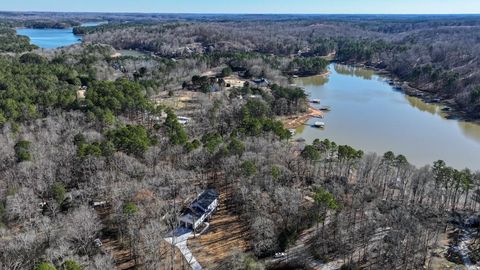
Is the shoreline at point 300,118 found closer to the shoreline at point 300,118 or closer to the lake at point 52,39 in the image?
the shoreline at point 300,118

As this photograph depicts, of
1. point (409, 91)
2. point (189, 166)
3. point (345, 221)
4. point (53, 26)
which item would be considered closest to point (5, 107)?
point (189, 166)

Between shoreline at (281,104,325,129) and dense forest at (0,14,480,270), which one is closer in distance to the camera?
dense forest at (0,14,480,270)

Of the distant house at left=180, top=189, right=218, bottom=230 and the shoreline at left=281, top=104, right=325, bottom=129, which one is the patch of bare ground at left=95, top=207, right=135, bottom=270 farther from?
the shoreline at left=281, top=104, right=325, bottom=129

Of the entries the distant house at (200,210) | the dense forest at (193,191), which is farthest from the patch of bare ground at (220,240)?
the distant house at (200,210)

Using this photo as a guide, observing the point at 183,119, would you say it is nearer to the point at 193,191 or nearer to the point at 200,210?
the point at 193,191

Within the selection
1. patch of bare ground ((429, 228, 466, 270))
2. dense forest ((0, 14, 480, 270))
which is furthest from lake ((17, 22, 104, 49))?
patch of bare ground ((429, 228, 466, 270))

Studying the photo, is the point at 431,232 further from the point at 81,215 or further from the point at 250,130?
the point at 81,215
